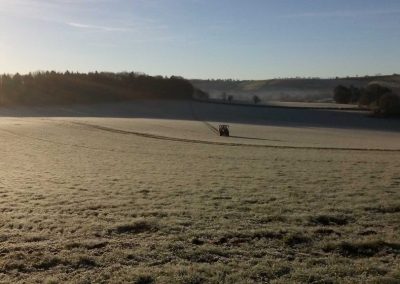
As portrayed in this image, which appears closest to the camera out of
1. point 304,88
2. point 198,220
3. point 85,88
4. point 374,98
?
point 198,220

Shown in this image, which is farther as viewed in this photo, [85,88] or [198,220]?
[85,88]

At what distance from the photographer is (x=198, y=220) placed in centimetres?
1341

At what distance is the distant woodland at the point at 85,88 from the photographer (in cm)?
10512

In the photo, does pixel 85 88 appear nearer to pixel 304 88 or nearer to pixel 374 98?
pixel 374 98

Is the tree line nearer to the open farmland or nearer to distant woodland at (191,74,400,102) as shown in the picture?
distant woodland at (191,74,400,102)

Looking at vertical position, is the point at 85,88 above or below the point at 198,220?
above

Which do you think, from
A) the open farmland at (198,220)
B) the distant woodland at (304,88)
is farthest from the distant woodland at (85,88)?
the open farmland at (198,220)

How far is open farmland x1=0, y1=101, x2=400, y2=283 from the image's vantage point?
31.3 feet

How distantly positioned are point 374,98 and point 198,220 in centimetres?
9939

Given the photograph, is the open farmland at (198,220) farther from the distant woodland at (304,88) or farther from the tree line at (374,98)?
the distant woodland at (304,88)

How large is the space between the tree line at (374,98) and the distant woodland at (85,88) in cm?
3466

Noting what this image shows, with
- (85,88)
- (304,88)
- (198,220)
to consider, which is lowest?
(198,220)

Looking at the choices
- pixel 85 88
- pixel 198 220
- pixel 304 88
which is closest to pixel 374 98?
pixel 85 88

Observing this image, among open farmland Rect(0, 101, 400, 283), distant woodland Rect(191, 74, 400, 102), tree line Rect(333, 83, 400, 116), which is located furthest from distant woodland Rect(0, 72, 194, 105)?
open farmland Rect(0, 101, 400, 283)
